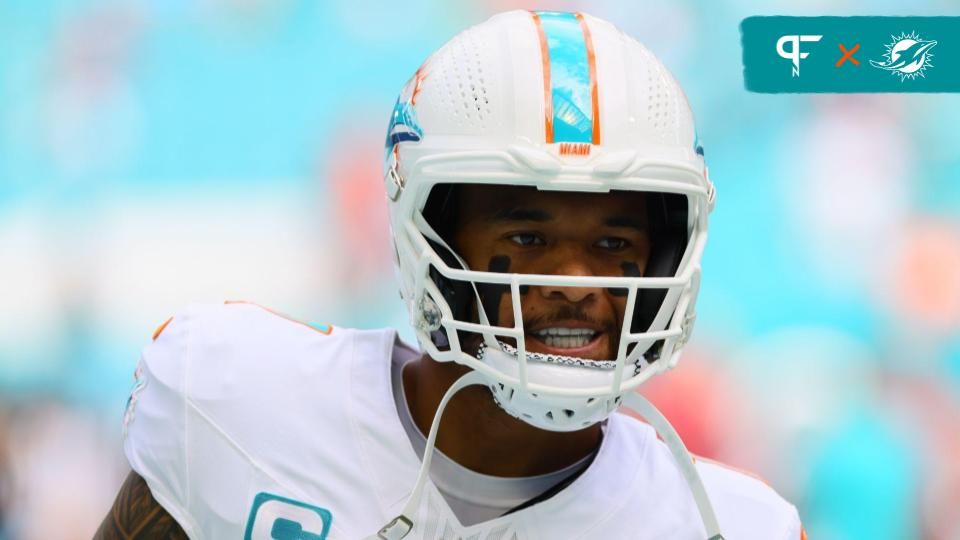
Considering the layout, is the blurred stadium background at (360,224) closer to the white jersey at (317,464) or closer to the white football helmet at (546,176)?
the white jersey at (317,464)

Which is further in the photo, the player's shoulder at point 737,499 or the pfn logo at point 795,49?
the pfn logo at point 795,49

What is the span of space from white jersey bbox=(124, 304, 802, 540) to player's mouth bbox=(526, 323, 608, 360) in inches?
8.2

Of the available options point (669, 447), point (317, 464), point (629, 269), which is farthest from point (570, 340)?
point (317, 464)

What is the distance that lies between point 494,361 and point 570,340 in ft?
0.26

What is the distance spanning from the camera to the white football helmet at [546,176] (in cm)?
113

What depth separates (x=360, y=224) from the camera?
2211 mm

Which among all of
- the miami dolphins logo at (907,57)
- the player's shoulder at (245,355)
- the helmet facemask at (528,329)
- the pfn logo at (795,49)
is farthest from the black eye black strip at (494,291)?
the miami dolphins logo at (907,57)

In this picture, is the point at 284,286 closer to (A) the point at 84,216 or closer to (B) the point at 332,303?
(B) the point at 332,303

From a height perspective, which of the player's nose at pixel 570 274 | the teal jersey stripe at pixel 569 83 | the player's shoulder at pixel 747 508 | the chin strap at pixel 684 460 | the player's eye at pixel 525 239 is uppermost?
the teal jersey stripe at pixel 569 83

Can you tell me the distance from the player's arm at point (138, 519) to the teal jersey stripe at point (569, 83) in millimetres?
601

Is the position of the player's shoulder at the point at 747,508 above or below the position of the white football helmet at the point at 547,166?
below

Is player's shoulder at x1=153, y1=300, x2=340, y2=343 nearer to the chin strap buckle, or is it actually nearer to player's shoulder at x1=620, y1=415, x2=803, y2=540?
the chin strap buckle

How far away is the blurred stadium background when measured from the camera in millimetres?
2172

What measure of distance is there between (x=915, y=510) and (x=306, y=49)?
58.1 inches
